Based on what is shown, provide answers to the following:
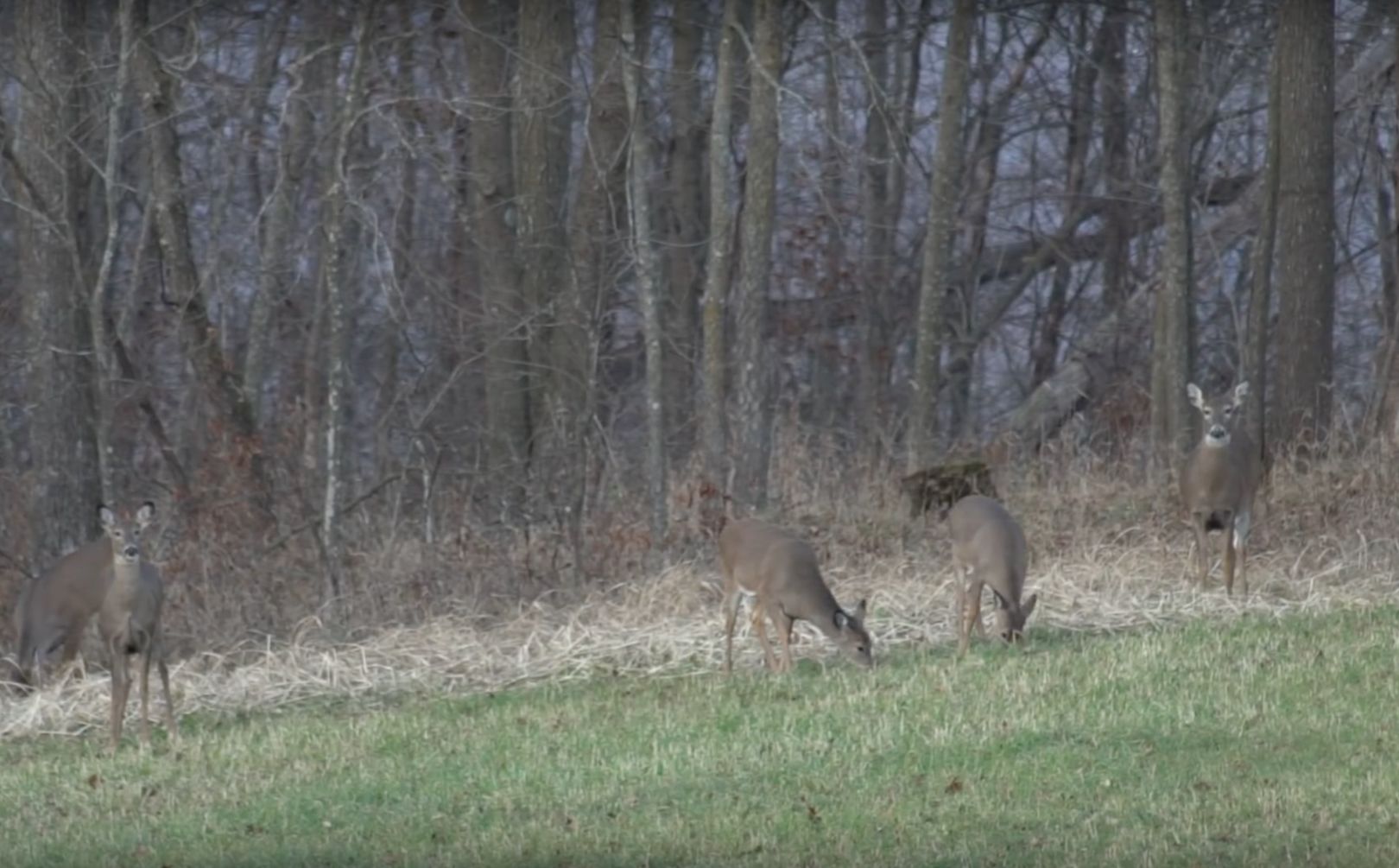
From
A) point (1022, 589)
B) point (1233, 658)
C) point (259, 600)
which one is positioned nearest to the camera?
point (1233, 658)

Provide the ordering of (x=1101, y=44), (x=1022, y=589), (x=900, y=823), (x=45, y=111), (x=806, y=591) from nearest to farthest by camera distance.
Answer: (x=900, y=823) → (x=806, y=591) → (x=1022, y=589) → (x=45, y=111) → (x=1101, y=44)

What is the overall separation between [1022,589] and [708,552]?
9.81ft

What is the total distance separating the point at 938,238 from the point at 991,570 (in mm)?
7399

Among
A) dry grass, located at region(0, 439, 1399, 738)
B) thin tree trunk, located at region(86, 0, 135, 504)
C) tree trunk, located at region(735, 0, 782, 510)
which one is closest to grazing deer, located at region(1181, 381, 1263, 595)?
dry grass, located at region(0, 439, 1399, 738)

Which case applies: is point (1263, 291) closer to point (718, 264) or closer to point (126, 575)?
point (718, 264)

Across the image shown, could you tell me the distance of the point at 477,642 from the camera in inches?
524

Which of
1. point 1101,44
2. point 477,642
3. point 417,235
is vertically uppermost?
point 1101,44

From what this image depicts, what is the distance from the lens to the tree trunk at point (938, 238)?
1880 centimetres

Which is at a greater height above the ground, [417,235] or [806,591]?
[417,235]

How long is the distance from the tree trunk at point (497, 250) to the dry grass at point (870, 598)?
295cm

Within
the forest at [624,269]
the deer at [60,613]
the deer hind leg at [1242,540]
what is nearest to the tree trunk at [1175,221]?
the forest at [624,269]

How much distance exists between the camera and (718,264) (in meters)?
17.0

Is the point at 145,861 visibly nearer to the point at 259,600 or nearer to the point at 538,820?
the point at 538,820

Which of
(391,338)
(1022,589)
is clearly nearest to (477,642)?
(1022,589)
